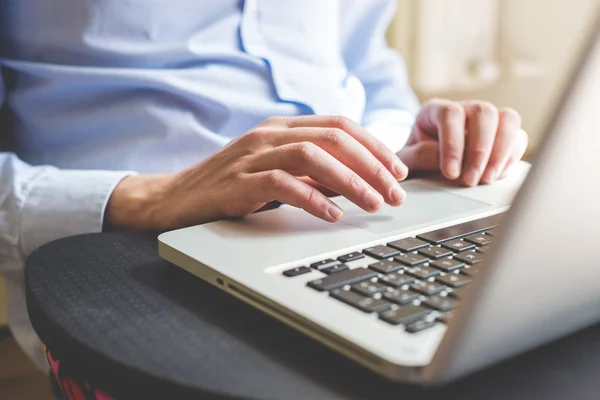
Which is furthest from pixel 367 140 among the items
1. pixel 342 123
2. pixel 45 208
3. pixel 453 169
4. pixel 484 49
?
pixel 484 49

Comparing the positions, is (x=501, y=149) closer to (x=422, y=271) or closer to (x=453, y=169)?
(x=453, y=169)

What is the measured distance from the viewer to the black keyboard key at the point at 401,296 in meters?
0.37

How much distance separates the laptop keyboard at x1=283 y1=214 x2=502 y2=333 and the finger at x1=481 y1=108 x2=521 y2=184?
204 millimetres

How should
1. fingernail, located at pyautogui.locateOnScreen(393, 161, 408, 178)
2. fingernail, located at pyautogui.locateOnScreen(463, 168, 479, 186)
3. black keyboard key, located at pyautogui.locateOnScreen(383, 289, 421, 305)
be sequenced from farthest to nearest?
1. fingernail, located at pyautogui.locateOnScreen(463, 168, 479, 186)
2. fingernail, located at pyautogui.locateOnScreen(393, 161, 408, 178)
3. black keyboard key, located at pyautogui.locateOnScreen(383, 289, 421, 305)

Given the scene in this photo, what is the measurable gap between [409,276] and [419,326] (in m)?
0.07

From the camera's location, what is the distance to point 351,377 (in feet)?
1.12

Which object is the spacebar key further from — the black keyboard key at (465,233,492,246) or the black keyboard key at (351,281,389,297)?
the black keyboard key at (465,233,492,246)

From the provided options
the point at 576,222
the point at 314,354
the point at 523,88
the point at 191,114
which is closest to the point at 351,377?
the point at 314,354

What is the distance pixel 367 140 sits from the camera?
0.60 metres

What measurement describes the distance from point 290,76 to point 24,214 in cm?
40

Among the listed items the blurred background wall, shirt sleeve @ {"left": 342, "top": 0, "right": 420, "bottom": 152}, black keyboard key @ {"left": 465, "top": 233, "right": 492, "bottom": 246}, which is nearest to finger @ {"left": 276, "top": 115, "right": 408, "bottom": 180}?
black keyboard key @ {"left": 465, "top": 233, "right": 492, "bottom": 246}

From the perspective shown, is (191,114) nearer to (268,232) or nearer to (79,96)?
(79,96)

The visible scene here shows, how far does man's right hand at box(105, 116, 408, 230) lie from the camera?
0.55 metres

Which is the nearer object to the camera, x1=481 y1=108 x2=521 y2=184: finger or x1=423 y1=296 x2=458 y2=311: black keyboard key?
x1=423 y1=296 x2=458 y2=311: black keyboard key
